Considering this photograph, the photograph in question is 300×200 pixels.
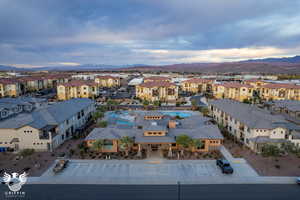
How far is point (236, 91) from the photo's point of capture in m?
68.2

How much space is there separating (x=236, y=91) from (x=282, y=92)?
1557cm

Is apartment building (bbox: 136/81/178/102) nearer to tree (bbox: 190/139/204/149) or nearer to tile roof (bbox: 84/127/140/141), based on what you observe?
tile roof (bbox: 84/127/140/141)

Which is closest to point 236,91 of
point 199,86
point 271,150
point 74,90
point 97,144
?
point 199,86

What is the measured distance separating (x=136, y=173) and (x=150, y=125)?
9.45 metres

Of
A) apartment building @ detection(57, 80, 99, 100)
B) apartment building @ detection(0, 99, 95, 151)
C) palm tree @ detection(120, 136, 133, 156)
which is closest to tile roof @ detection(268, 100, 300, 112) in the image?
palm tree @ detection(120, 136, 133, 156)

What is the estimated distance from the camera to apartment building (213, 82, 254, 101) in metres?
66.9

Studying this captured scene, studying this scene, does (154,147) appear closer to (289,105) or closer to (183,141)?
(183,141)

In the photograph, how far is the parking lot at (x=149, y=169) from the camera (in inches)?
881

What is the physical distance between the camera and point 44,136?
29.4 metres

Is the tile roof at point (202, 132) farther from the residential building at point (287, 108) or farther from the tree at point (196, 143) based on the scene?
the residential building at point (287, 108)

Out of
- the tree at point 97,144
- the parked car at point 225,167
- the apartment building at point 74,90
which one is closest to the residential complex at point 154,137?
the tree at point 97,144
